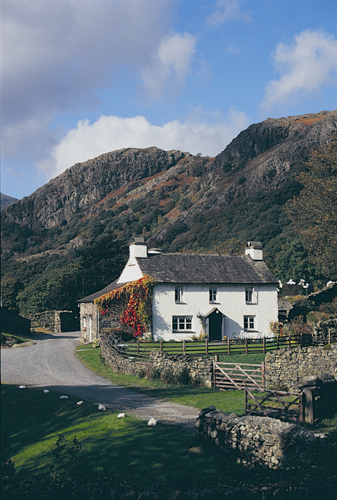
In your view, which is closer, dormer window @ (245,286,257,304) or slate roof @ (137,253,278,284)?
slate roof @ (137,253,278,284)

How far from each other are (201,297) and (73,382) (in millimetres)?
19747

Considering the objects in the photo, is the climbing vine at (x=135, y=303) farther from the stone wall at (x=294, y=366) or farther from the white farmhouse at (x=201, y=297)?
the stone wall at (x=294, y=366)

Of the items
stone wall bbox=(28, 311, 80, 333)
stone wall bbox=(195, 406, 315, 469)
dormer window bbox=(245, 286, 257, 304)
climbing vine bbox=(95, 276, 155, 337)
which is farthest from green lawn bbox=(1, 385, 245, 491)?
dormer window bbox=(245, 286, 257, 304)

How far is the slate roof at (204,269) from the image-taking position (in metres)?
38.4

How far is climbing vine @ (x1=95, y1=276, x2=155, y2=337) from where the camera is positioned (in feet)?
119

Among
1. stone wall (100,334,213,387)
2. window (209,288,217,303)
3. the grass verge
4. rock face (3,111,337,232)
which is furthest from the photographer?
rock face (3,111,337,232)

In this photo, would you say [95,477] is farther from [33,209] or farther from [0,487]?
[33,209]

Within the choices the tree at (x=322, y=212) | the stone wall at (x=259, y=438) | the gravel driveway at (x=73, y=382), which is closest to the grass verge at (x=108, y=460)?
the stone wall at (x=259, y=438)

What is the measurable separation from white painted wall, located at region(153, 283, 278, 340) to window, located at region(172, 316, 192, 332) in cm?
33

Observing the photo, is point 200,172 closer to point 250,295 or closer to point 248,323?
point 250,295

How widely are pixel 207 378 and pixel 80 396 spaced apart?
22.1 ft

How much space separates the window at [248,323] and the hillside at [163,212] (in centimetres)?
1510

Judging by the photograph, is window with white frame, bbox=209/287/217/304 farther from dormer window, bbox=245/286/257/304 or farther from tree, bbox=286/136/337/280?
tree, bbox=286/136/337/280

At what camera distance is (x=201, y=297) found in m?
38.3
